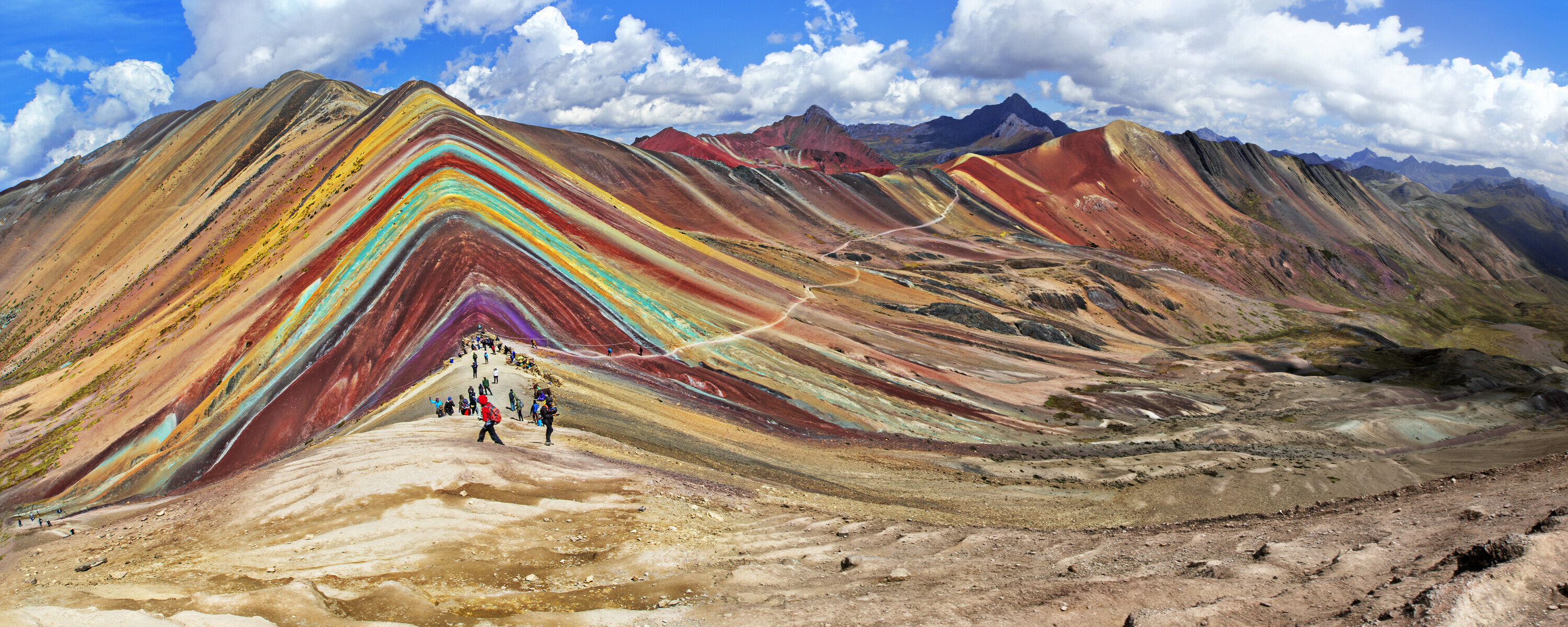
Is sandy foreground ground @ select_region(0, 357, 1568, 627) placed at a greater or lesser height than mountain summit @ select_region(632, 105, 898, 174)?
lesser

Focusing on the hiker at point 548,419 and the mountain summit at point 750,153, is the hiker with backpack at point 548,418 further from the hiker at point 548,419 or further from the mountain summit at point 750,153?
the mountain summit at point 750,153

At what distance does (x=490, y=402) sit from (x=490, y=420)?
3548mm

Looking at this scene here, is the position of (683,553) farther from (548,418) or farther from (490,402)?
(490,402)

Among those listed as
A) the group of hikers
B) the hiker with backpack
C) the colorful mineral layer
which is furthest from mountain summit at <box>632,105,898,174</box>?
the hiker with backpack

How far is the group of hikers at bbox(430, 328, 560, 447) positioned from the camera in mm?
20547

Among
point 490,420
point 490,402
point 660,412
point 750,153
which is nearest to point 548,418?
point 490,420

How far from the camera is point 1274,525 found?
16578 mm

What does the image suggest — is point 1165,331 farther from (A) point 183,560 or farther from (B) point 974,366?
(A) point 183,560

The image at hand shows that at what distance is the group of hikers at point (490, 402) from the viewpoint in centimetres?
2055

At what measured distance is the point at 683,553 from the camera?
1507cm

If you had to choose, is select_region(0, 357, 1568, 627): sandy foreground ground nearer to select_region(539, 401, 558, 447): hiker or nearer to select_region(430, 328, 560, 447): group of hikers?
select_region(539, 401, 558, 447): hiker

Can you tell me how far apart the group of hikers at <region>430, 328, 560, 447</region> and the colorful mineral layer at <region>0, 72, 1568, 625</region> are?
16.3 inches

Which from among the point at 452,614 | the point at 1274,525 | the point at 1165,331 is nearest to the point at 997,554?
the point at 1274,525

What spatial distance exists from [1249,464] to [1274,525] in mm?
18626
